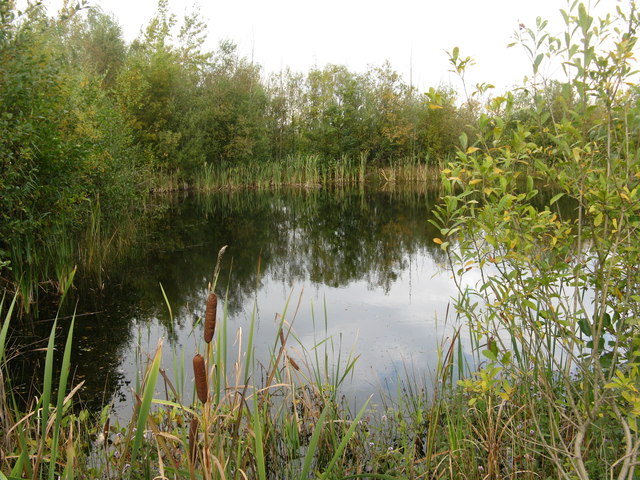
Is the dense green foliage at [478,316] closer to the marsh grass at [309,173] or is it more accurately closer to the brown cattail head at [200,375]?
the brown cattail head at [200,375]

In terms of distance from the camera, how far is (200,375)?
44.6 inches

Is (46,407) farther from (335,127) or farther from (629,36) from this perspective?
(335,127)

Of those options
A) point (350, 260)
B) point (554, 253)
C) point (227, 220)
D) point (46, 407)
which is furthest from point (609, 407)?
point (227, 220)

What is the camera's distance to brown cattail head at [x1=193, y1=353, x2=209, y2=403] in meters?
1.09

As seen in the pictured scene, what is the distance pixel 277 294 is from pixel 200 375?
595 cm

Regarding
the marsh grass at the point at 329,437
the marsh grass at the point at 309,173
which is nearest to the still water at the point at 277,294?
the marsh grass at the point at 329,437

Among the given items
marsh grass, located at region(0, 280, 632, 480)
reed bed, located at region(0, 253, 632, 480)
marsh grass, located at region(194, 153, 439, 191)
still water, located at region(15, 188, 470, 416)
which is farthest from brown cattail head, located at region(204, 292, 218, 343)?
marsh grass, located at region(194, 153, 439, 191)

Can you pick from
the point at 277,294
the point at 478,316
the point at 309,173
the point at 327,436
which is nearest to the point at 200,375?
the point at 478,316

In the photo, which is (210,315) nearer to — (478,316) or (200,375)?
(200,375)

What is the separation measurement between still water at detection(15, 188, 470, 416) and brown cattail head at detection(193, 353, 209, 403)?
0.41m

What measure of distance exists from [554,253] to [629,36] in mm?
898

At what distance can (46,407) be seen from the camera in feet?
5.44

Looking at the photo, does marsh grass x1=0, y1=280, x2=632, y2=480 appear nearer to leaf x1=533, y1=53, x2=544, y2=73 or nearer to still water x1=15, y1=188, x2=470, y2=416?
still water x1=15, y1=188, x2=470, y2=416

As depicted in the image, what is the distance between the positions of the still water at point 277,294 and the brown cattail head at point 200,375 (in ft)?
1.35
